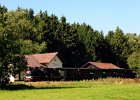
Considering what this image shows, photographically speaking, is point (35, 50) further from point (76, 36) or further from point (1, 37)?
point (1, 37)

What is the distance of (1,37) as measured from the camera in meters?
49.2

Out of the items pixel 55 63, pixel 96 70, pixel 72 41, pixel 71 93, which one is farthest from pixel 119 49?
pixel 71 93

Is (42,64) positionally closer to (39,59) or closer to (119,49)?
(39,59)

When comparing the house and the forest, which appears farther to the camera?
the forest

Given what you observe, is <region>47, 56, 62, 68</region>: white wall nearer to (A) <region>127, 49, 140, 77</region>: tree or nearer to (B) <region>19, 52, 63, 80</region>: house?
(B) <region>19, 52, 63, 80</region>: house

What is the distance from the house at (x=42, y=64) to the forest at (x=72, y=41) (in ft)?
22.3

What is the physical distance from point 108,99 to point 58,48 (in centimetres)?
8306

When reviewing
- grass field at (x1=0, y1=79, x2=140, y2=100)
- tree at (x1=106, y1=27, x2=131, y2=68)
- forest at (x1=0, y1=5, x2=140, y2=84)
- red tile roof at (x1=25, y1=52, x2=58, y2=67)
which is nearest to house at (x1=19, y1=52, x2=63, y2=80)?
red tile roof at (x1=25, y1=52, x2=58, y2=67)

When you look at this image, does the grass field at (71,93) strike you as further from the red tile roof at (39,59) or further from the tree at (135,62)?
the tree at (135,62)

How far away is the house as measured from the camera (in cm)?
8593

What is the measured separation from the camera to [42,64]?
9256cm

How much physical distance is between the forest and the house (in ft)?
22.3

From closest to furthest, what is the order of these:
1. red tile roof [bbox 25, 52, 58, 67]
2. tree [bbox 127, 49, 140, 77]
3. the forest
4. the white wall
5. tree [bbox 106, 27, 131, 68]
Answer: red tile roof [bbox 25, 52, 58, 67] < the white wall < the forest < tree [bbox 127, 49, 140, 77] < tree [bbox 106, 27, 131, 68]

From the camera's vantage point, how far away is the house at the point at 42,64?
85.9 m
